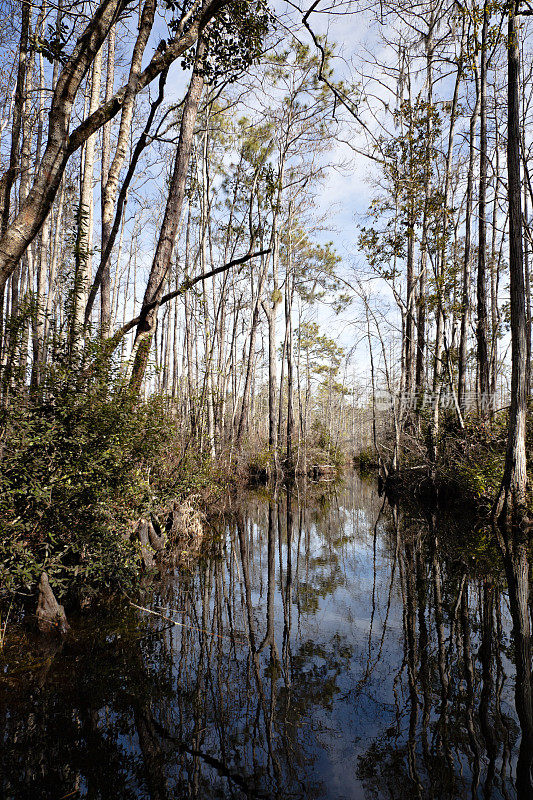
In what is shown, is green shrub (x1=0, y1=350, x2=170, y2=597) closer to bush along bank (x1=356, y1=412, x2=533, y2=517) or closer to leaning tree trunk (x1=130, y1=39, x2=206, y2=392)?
leaning tree trunk (x1=130, y1=39, x2=206, y2=392)

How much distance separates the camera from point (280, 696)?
8.90 ft

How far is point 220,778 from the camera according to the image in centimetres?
203

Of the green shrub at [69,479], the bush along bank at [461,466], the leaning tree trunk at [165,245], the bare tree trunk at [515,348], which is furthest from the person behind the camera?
the bush along bank at [461,466]

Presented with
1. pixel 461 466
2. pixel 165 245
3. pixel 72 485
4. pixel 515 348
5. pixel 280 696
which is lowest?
pixel 280 696

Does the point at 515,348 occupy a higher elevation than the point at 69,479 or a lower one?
higher

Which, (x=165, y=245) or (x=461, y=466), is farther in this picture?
(x=461, y=466)

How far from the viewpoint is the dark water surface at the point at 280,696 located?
6.63 ft

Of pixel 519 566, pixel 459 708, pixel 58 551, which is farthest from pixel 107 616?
pixel 519 566

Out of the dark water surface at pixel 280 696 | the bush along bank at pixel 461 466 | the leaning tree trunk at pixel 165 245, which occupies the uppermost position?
the leaning tree trunk at pixel 165 245

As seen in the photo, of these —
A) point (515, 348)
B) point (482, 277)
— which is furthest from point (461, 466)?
point (482, 277)

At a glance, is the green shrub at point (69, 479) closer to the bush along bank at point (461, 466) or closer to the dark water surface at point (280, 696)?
the dark water surface at point (280, 696)

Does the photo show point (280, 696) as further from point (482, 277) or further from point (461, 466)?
point (482, 277)

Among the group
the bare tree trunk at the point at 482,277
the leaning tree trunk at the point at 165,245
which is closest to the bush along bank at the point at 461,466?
the bare tree trunk at the point at 482,277

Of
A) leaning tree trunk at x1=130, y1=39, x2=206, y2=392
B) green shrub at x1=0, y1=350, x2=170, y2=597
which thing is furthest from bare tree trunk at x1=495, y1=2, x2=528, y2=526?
green shrub at x1=0, y1=350, x2=170, y2=597
